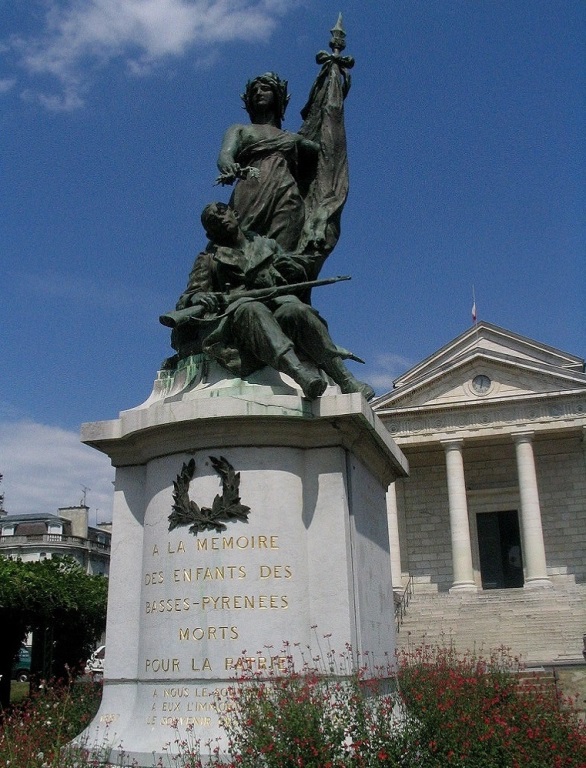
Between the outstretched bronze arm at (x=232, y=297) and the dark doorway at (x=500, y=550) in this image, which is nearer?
the outstretched bronze arm at (x=232, y=297)

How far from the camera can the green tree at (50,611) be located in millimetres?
19000

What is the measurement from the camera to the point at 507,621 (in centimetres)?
3431

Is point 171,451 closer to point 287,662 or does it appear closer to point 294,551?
point 294,551

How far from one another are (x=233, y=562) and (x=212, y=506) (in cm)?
41

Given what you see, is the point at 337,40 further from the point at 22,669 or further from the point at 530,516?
the point at 530,516

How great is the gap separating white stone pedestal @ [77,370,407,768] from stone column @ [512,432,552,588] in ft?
116

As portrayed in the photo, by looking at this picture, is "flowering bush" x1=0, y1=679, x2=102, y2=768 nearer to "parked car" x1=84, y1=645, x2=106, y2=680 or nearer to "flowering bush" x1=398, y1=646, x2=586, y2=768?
"parked car" x1=84, y1=645, x2=106, y2=680

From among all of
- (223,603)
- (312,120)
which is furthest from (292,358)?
(312,120)

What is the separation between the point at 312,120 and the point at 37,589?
14.8 meters

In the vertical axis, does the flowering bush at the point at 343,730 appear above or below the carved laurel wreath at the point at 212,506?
below

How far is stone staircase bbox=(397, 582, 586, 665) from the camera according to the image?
3086 centimetres

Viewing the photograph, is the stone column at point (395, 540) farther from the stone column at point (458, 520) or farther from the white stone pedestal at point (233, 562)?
the white stone pedestal at point (233, 562)

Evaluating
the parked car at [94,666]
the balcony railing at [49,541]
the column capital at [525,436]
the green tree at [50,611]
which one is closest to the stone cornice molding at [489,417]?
the column capital at [525,436]

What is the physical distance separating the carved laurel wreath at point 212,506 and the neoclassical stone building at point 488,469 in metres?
34.9
